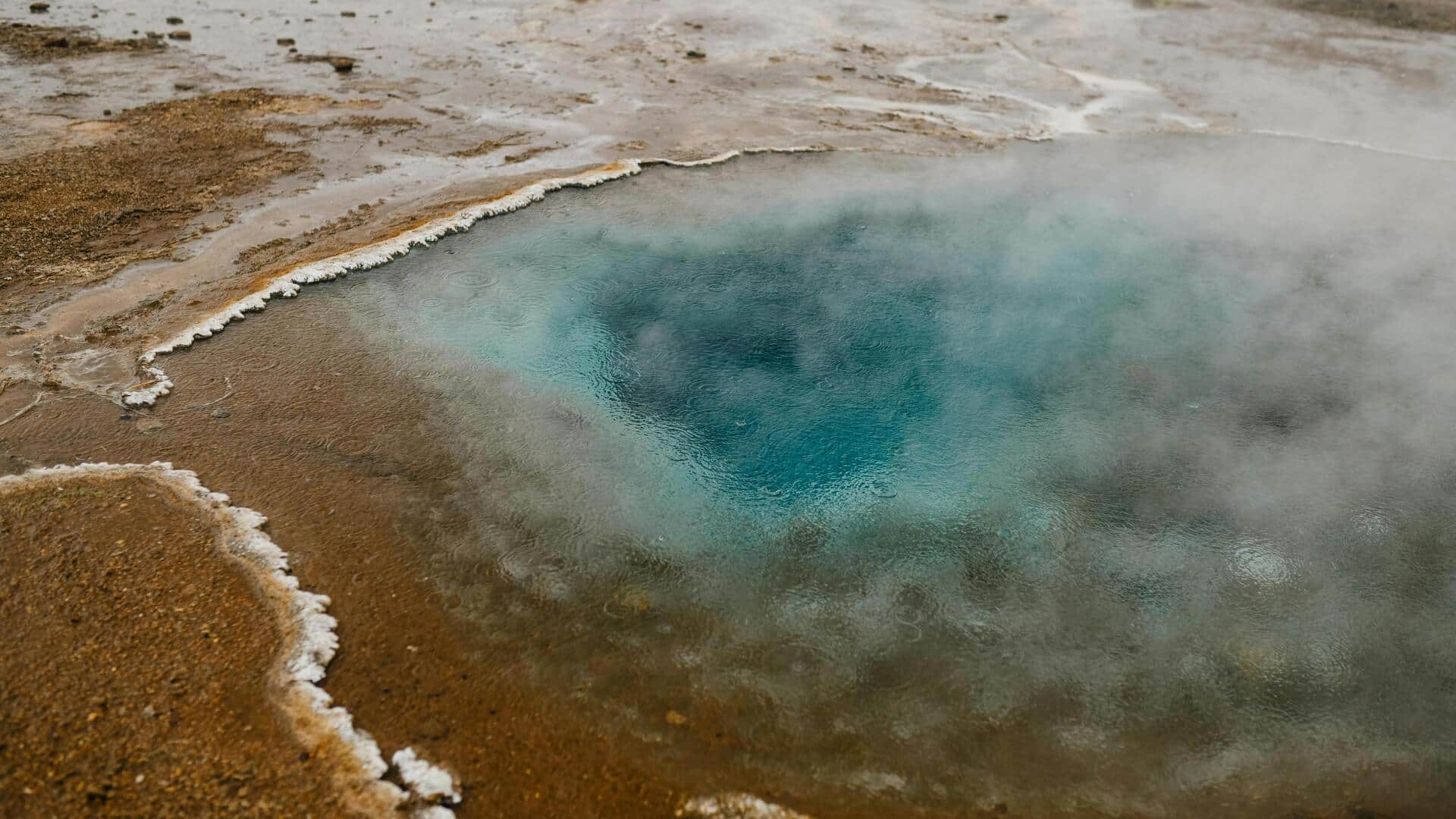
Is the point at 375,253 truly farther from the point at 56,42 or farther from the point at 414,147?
the point at 56,42

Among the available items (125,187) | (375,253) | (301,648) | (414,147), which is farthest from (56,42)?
(301,648)

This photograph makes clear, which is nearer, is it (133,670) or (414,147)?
(133,670)

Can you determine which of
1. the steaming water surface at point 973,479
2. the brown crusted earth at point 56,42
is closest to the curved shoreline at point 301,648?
the steaming water surface at point 973,479

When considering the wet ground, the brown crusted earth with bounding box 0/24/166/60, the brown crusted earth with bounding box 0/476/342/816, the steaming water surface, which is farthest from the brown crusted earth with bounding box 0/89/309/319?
the brown crusted earth with bounding box 0/24/166/60

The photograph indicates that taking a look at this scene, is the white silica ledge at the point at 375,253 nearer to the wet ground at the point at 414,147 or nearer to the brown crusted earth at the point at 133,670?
the wet ground at the point at 414,147

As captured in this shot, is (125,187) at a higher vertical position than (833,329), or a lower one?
lower

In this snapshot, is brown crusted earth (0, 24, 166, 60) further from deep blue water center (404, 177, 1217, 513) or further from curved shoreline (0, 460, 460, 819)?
curved shoreline (0, 460, 460, 819)
